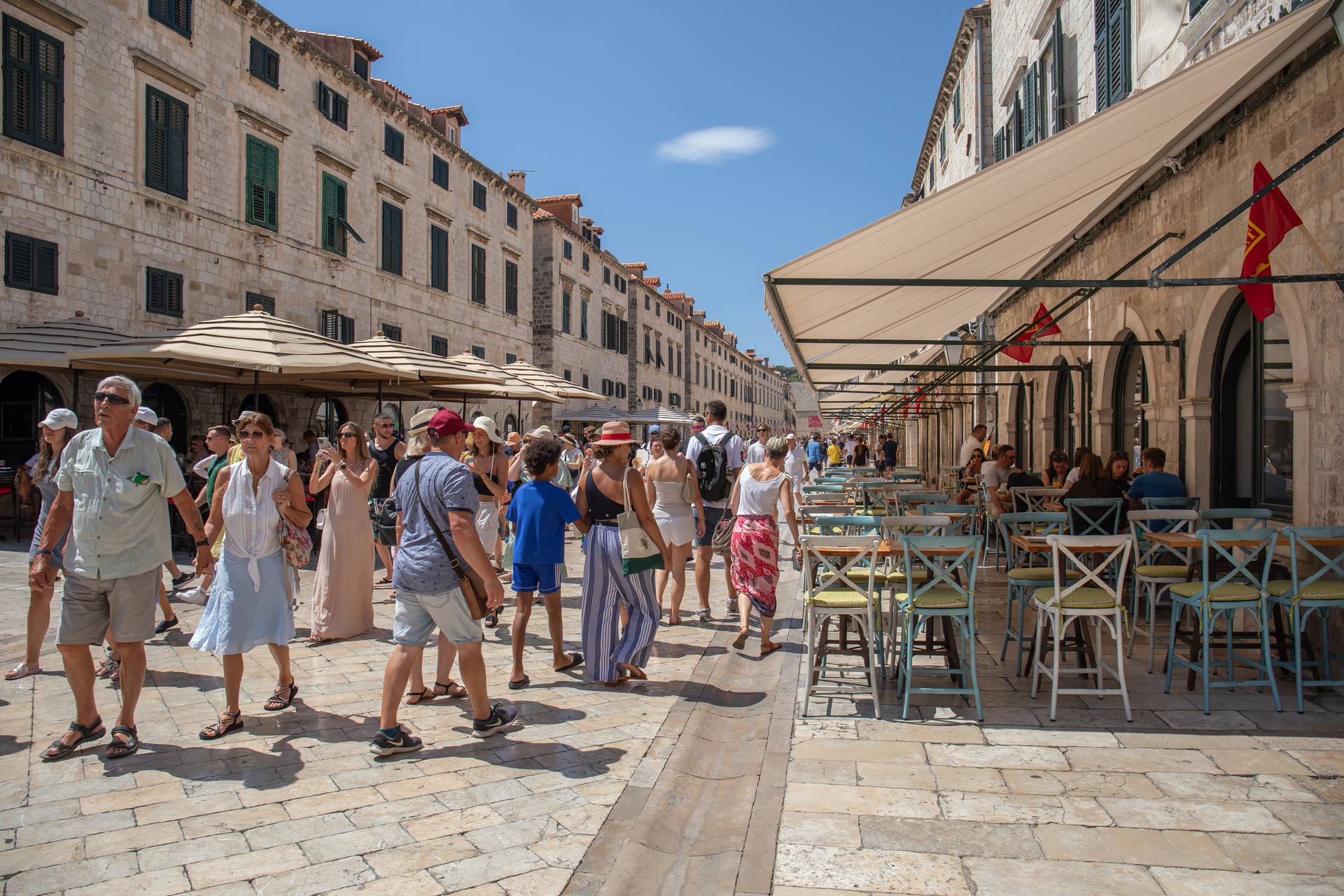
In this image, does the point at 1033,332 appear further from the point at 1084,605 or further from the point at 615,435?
the point at 615,435

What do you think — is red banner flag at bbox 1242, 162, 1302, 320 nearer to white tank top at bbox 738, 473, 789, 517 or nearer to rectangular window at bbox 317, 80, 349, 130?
white tank top at bbox 738, 473, 789, 517

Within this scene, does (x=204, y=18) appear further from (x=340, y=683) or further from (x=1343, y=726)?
(x=1343, y=726)

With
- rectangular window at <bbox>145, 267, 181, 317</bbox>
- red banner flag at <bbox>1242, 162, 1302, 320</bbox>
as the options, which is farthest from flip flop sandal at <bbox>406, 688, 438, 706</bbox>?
rectangular window at <bbox>145, 267, 181, 317</bbox>

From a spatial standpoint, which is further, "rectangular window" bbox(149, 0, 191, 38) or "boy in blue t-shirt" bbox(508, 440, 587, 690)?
"rectangular window" bbox(149, 0, 191, 38)

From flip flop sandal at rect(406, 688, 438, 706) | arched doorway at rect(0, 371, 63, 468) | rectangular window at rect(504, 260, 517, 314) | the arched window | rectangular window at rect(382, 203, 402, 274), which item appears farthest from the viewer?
rectangular window at rect(504, 260, 517, 314)

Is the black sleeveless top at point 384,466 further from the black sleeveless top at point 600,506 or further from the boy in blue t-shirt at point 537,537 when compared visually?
the black sleeveless top at point 600,506

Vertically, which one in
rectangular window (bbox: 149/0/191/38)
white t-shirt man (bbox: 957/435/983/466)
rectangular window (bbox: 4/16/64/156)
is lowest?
white t-shirt man (bbox: 957/435/983/466)

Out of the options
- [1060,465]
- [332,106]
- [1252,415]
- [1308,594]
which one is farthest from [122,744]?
[332,106]

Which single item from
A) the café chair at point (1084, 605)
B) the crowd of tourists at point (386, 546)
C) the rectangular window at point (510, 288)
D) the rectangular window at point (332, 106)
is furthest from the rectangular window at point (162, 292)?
the café chair at point (1084, 605)

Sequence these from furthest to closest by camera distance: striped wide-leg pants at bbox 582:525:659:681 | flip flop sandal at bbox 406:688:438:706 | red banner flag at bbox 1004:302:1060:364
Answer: red banner flag at bbox 1004:302:1060:364, striped wide-leg pants at bbox 582:525:659:681, flip flop sandal at bbox 406:688:438:706

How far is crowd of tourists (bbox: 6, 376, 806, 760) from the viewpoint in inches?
161

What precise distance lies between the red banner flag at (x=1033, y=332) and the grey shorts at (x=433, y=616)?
24.2 feet

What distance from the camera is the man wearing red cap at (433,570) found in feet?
13.3

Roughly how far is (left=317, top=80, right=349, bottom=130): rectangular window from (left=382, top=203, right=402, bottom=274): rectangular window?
2.16m
